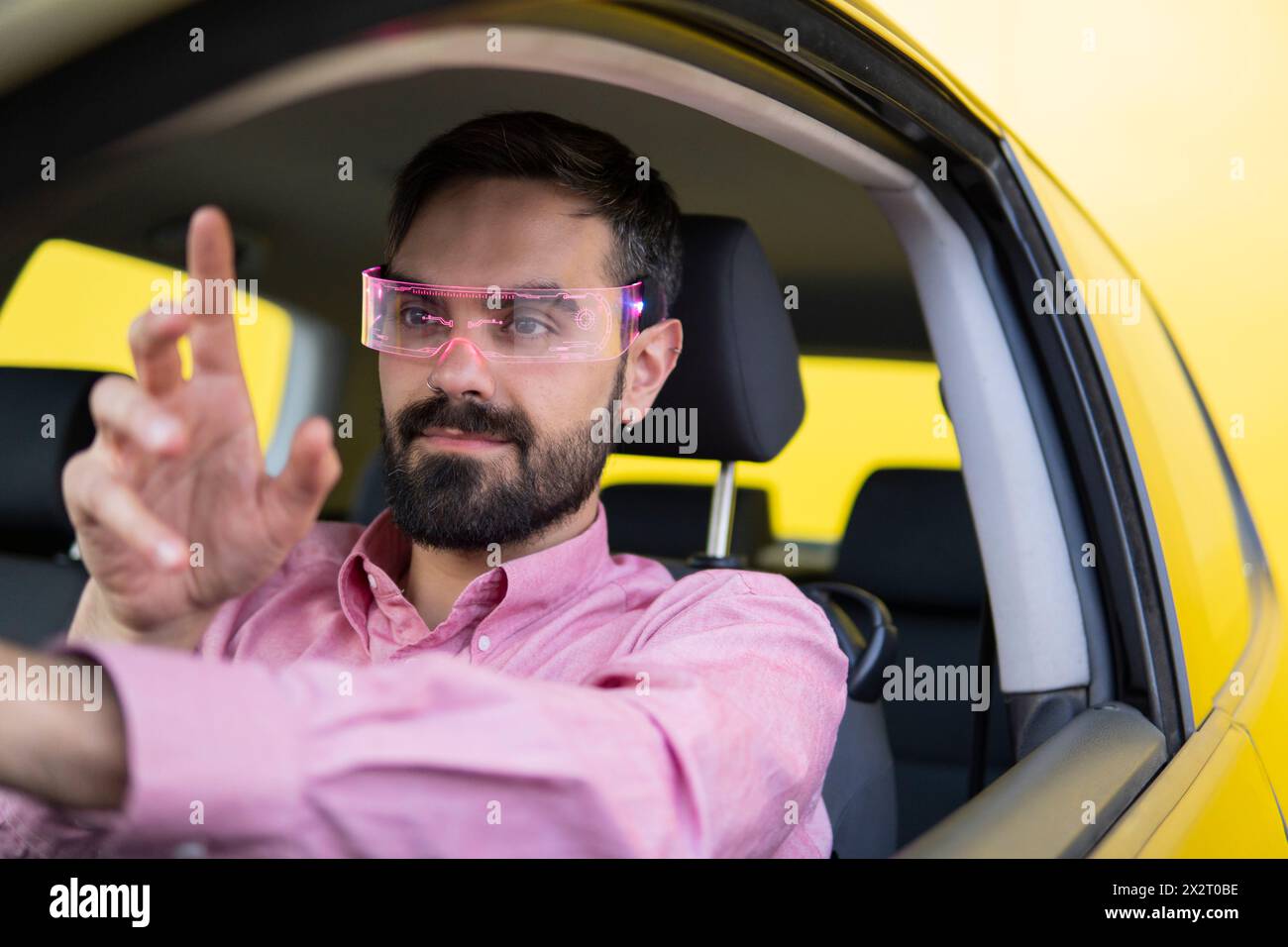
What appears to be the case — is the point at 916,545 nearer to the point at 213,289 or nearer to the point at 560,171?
the point at 560,171

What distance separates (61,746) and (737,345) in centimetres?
138

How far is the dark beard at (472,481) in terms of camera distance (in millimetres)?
1606

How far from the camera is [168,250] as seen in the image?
3.41m

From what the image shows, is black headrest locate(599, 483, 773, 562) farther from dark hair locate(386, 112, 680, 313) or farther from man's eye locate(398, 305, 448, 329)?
man's eye locate(398, 305, 448, 329)

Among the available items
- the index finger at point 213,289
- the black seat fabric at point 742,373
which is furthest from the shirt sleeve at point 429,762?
the black seat fabric at point 742,373

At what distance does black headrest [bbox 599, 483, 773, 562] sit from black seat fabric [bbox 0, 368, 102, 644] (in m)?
1.40

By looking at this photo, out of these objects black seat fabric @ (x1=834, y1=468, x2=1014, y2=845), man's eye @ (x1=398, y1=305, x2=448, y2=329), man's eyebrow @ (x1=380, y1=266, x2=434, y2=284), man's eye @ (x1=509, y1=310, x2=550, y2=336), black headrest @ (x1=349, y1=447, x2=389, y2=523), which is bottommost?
black seat fabric @ (x1=834, y1=468, x2=1014, y2=845)

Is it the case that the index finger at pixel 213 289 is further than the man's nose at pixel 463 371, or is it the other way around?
the man's nose at pixel 463 371

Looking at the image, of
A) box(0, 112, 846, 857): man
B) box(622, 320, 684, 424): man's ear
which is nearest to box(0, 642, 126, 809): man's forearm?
box(0, 112, 846, 857): man

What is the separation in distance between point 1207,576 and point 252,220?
2.53 meters

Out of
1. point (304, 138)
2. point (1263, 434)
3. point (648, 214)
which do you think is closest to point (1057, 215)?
point (648, 214)

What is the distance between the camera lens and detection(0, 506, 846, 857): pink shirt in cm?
70

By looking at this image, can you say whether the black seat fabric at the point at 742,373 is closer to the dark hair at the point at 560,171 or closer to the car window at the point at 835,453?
the dark hair at the point at 560,171

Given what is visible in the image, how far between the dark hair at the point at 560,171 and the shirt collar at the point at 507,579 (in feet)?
1.30
